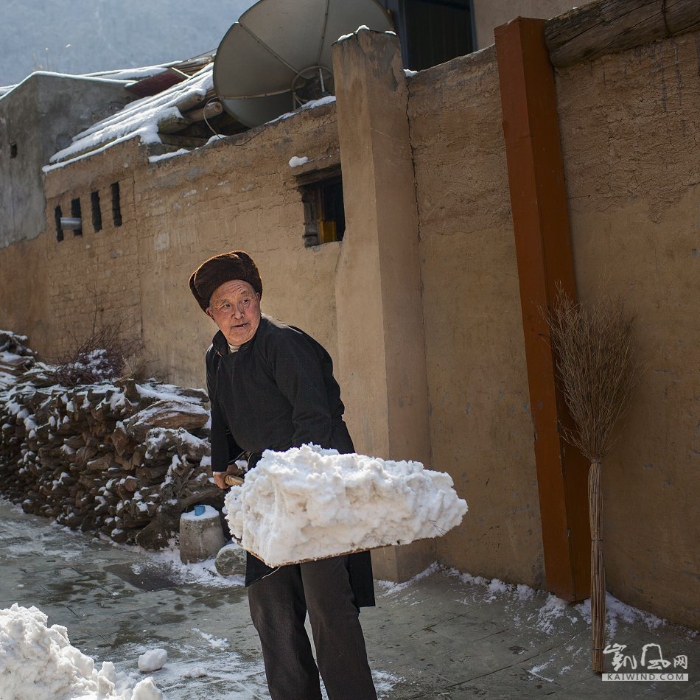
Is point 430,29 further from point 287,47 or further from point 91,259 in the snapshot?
point 91,259

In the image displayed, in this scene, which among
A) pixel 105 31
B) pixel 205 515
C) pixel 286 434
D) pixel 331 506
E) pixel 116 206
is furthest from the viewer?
pixel 105 31

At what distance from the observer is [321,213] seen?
6.53m

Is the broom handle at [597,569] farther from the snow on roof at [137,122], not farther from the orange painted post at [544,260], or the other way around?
the snow on roof at [137,122]

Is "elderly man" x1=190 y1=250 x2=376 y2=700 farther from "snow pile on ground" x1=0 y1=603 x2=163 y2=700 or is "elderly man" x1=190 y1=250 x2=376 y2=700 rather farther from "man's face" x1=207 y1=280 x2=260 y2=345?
"snow pile on ground" x1=0 y1=603 x2=163 y2=700

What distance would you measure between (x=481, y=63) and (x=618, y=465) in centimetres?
253

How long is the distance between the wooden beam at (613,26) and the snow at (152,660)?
384 cm

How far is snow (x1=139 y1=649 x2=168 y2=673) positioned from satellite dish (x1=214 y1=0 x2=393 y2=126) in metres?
5.03

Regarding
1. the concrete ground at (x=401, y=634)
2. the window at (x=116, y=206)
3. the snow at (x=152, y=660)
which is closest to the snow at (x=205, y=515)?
the concrete ground at (x=401, y=634)

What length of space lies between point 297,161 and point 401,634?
3.74 meters

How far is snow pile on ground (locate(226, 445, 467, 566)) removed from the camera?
2.52 meters

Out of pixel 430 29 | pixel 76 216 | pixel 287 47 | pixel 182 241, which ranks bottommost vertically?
pixel 182 241

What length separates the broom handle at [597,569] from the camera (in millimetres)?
3807

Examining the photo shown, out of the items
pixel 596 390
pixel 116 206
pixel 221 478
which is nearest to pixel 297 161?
pixel 596 390

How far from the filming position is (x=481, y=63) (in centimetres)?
496
